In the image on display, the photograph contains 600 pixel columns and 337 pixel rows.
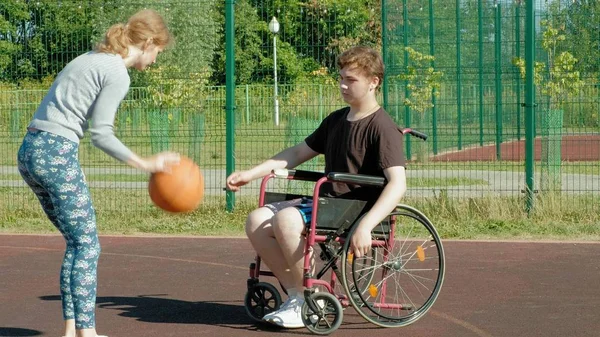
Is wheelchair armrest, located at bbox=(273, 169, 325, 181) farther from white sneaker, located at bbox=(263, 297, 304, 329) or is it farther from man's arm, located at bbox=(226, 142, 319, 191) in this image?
white sneaker, located at bbox=(263, 297, 304, 329)

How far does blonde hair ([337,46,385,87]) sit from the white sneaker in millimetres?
1417

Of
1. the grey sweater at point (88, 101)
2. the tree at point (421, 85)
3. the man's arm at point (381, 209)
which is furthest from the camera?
the tree at point (421, 85)

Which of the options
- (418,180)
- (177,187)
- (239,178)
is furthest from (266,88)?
(177,187)

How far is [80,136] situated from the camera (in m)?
5.68

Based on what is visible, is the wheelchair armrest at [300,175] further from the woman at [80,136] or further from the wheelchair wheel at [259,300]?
the woman at [80,136]

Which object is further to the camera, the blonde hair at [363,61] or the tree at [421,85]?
the tree at [421,85]

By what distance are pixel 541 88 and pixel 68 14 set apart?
5.62 m

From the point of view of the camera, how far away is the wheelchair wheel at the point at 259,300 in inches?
256

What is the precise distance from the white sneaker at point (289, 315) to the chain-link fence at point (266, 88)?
221 inches

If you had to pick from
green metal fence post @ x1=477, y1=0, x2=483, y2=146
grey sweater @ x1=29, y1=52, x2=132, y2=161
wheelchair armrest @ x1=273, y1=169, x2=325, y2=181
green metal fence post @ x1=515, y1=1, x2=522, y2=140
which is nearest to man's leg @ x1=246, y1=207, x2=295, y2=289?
wheelchair armrest @ x1=273, y1=169, x2=325, y2=181

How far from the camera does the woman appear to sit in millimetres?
5516

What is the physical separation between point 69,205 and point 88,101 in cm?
55

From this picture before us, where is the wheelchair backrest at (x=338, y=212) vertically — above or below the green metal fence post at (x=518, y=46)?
below

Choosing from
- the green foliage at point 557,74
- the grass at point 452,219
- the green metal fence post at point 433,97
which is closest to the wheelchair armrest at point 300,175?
the grass at point 452,219
